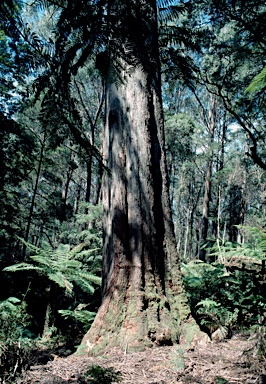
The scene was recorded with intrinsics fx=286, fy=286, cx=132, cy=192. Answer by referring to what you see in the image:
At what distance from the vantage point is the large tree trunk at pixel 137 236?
245 cm

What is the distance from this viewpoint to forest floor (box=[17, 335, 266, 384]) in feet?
5.23

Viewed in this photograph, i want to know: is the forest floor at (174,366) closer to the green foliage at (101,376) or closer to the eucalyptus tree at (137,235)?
the green foliage at (101,376)

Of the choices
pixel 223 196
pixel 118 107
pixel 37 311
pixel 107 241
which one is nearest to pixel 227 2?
pixel 118 107

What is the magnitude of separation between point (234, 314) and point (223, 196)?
66.1ft

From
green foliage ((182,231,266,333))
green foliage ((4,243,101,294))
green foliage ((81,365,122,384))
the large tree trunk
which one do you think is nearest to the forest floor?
green foliage ((81,365,122,384))

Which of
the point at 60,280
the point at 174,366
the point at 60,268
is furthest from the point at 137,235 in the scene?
the point at 60,268

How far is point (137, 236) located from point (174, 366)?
1.16 metres

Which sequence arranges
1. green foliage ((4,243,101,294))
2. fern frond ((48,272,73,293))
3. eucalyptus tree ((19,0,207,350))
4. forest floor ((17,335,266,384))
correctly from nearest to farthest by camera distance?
forest floor ((17,335,266,384)) < eucalyptus tree ((19,0,207,350)) < fern frond ((48,272,73,293)) < green foliage ((4,243,101,294))

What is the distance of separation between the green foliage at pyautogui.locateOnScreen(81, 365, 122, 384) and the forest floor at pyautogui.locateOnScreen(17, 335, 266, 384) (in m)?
0.04

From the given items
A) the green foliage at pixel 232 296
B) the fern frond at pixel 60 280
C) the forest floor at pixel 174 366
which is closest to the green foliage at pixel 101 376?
the forest floor at pixel 174 366

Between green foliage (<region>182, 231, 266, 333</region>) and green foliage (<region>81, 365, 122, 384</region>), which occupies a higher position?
green foliage (<region>182, 231, 266, 333</region>)

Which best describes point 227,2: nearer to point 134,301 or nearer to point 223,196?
point 134,301

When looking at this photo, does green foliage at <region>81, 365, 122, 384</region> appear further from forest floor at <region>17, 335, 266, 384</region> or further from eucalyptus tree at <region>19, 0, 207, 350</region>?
eucalyptus tree at <region>19, 0, 207, 350</region>

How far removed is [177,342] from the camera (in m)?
2.43
